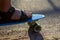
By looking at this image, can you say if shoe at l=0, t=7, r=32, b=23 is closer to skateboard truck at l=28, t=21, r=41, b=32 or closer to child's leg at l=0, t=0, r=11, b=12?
child's leg at l=0, t=0, r=11, b=12

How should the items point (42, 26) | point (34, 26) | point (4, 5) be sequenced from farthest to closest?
point (42, 26), point (34, 26), point (4, 5)

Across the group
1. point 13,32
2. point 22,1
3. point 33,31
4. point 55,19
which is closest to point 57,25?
point 55,19

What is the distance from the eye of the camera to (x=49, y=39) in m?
2.42

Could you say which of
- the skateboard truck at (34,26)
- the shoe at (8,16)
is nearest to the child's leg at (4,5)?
the shoe at (8,16)

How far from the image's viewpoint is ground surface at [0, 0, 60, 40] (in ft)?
8.22

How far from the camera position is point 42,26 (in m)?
2.80

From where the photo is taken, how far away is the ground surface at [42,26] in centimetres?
251

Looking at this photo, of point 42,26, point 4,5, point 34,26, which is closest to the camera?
point 4,5

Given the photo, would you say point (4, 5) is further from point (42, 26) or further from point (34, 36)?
point (42, 26)

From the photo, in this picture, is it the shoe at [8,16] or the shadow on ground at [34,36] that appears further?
the shadow on ground at [34,36]

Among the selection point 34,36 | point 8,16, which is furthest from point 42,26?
point 8,16

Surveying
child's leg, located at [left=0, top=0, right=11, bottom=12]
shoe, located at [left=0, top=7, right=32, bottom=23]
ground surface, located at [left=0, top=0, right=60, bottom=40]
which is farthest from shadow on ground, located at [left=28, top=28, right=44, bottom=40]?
child's leg, located at [left=0, top=0, right=11, bottom=12]

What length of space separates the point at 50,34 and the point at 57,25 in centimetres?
31

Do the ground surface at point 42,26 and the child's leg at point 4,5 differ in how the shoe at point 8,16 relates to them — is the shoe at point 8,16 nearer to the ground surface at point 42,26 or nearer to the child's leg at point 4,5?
the child's leg at point 4,5
